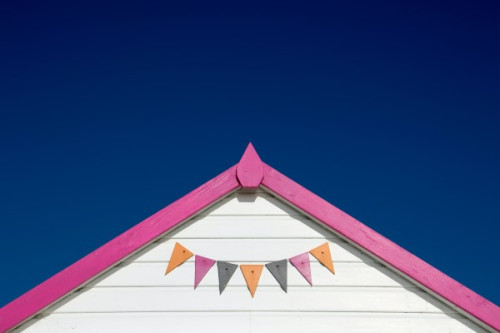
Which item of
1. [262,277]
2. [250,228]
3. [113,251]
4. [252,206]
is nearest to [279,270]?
[262,277]

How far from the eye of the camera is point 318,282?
3.91 metres

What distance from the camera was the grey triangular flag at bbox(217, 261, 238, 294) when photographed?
388 centimetres

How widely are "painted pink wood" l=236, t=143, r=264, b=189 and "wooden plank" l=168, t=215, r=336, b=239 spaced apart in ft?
0.81

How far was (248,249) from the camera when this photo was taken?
401 centimetres

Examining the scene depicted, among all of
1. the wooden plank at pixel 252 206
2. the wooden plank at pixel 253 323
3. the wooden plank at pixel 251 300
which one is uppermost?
the wooden plank at pixel 252 206

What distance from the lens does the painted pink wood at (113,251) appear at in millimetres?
3818

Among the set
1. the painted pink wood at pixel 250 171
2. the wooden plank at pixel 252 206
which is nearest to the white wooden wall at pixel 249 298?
the wooden plank at pixel 252 206

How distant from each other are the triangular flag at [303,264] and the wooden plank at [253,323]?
0.84 feet

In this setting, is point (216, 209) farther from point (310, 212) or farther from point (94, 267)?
point (94, 267)

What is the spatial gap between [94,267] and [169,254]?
514 mm

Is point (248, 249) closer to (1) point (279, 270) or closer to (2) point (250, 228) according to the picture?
(2) point (250, 228)

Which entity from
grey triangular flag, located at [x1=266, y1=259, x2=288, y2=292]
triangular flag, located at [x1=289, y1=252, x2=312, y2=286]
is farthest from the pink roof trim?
grey triangular flag, located at [x1=266, y1=259, x2=288, y2=292]

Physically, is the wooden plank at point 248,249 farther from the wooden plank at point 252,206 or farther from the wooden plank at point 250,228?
the wooden plank at point 252,206

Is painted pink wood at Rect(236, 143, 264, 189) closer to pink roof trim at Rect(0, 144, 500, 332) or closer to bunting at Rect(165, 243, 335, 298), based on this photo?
pink roof trim at Rect(0, 144, 500, 332)
